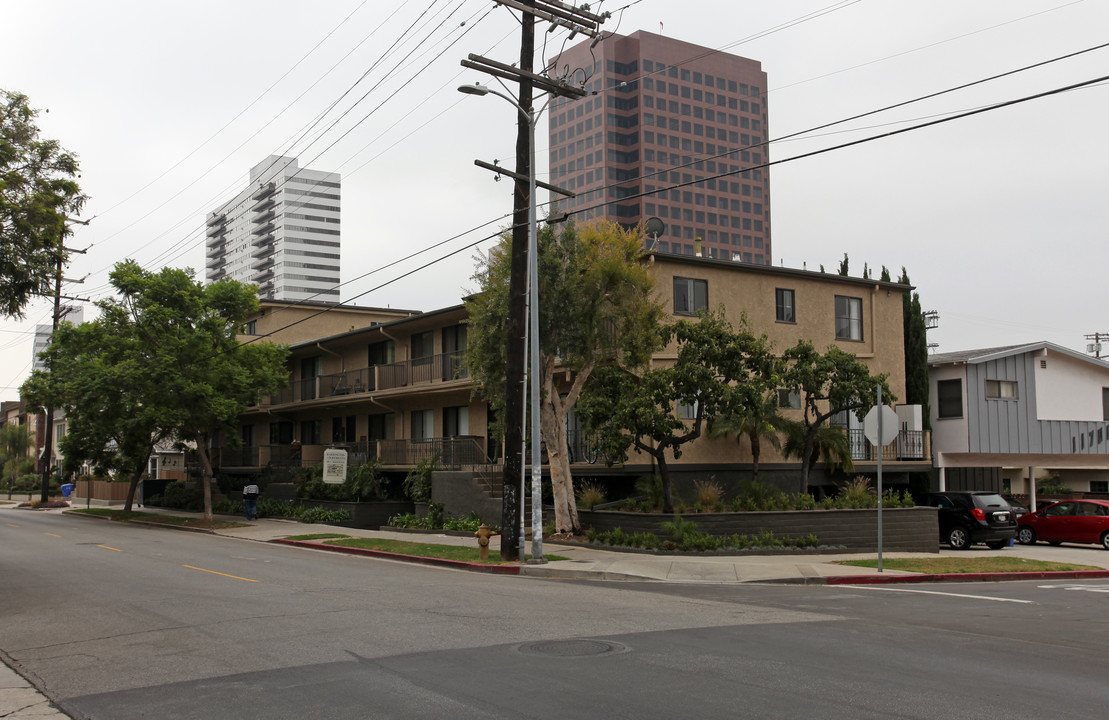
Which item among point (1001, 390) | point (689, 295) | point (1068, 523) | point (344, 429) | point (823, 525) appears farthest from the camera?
point (344, 429)

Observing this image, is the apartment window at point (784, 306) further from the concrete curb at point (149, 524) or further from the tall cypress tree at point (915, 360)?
the concrete curb at point (149, 524)

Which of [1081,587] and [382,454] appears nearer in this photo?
[1081,587]

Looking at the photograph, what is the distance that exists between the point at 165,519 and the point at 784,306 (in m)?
26.9

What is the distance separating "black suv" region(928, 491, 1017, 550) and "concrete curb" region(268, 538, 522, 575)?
44.4ft

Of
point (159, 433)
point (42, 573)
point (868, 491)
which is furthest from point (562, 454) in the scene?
point (159, 433)

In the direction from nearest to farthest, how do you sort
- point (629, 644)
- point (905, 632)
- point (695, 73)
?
point (629, 644) < point (905, 632) < point (695, 73)

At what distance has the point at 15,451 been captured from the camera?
283 ft

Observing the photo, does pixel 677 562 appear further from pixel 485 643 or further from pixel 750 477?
pixel 485 643

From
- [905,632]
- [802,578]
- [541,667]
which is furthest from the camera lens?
[802,578]

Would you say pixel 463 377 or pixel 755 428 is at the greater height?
pixel 463 377

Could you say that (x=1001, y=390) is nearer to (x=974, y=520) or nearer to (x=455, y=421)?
(x=974, y=520)

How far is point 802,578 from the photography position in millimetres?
16859

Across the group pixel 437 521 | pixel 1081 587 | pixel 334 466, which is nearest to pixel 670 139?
pixel 334 466

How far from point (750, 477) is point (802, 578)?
903cm
